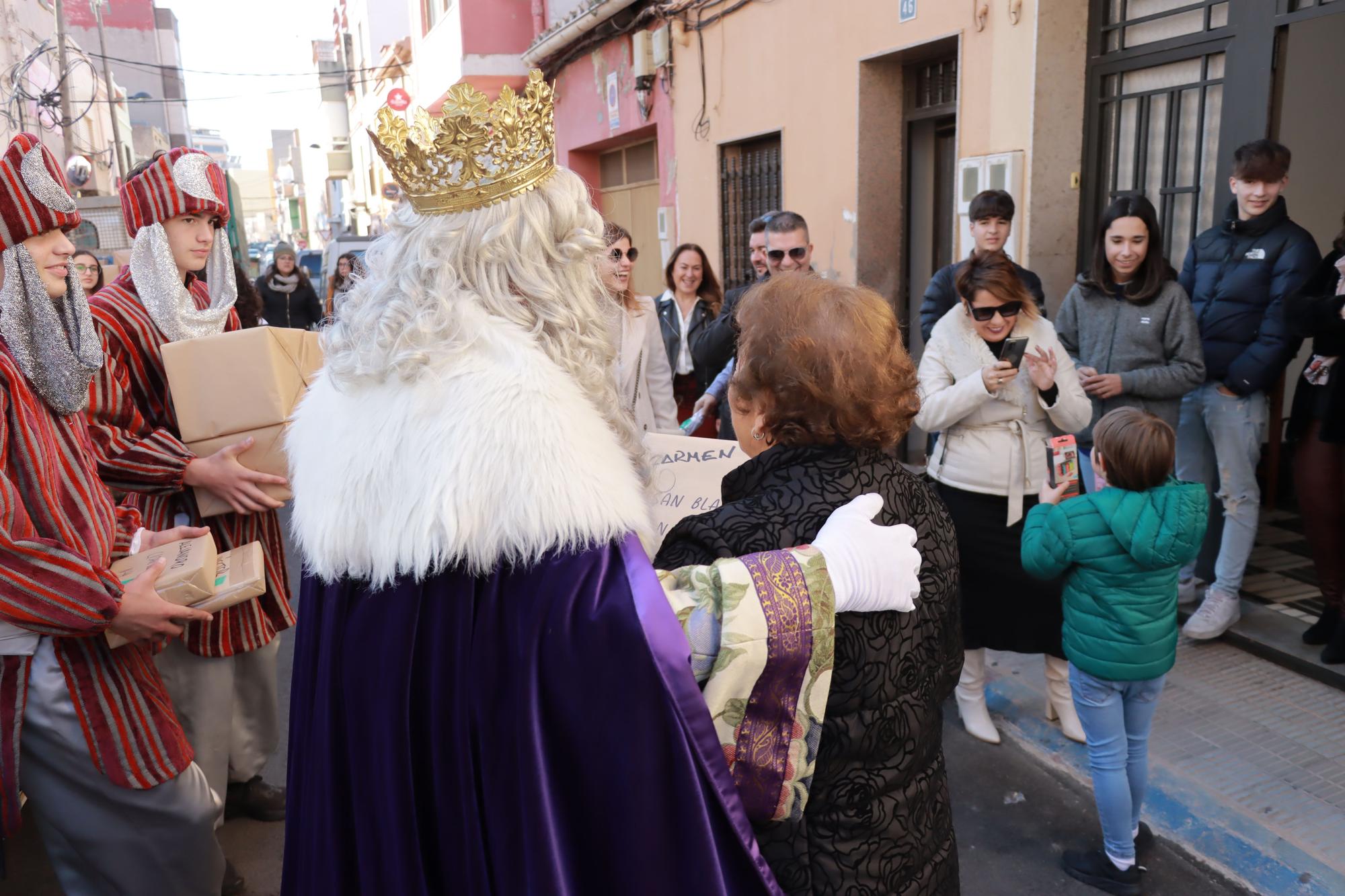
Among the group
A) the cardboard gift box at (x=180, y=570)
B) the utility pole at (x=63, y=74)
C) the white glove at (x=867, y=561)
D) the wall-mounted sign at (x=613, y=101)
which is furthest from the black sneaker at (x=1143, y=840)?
the utility pole at (x=63, y=74)

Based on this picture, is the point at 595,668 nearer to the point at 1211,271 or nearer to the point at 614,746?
the point at 614,746

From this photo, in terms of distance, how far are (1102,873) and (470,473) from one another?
2.50 m

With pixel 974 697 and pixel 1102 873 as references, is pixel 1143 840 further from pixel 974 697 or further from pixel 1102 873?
pixel 974 697

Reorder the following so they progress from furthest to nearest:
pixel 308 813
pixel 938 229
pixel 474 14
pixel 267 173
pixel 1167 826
→ 1. pixel 267 173
2. pixel 474 14
3. pixel 938 229
4. pixel 1167 826
5. pixel 308 813

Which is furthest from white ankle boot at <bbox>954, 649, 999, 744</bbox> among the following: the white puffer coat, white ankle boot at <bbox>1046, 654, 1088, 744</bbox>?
the white puffer coat

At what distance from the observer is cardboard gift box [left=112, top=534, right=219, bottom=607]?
2193mm

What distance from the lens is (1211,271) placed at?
430 centimetres

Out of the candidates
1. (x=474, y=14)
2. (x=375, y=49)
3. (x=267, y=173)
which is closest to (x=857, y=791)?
(x=474, y=14)

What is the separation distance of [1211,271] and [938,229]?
10.1 feet

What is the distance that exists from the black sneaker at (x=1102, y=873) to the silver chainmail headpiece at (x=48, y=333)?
9.85 ft

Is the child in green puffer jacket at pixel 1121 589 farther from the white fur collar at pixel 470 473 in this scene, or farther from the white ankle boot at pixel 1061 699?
the white fur collar at pixel 470 473

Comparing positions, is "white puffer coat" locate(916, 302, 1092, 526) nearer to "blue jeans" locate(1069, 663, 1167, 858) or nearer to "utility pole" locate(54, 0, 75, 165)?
"blue jeans" locate(1069, 663, 1167, 858)

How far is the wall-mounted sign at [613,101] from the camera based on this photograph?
11688mm

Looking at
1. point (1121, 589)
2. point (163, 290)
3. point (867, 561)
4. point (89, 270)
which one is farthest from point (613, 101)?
point (867, 561)
